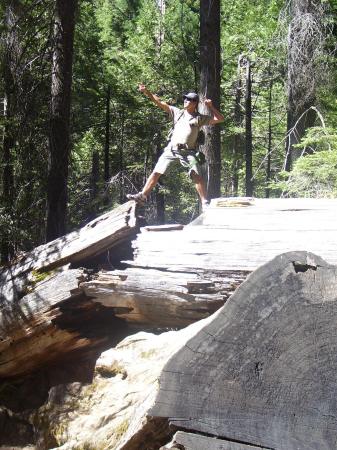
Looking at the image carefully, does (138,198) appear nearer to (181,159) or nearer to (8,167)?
(181,159)

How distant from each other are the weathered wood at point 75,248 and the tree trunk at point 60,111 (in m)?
3.81

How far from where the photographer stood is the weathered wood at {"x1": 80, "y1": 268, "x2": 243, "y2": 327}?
141 inches

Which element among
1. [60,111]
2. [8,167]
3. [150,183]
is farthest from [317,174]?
[8,167]

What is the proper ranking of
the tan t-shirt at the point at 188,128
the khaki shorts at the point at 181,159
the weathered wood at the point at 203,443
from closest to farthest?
the weathered wood at the point at 203,443 → the khaki shorts at the point at 181,159 → the tan t-shirt at the point at 188,128

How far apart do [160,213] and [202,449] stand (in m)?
15.3

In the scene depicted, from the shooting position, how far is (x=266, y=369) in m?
2.15

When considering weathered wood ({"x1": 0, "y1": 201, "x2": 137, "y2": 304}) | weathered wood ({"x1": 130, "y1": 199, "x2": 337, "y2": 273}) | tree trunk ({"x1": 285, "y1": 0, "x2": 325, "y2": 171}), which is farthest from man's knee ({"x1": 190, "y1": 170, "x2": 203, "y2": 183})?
tree trunk ({"x1": 285, "y1": 0, "x2": 325, "y2": 171})

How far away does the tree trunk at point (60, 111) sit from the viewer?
8477 mm

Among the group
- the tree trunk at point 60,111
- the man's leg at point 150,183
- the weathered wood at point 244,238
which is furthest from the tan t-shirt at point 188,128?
the tree trunk at point 60,111

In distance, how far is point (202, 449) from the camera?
201 cm

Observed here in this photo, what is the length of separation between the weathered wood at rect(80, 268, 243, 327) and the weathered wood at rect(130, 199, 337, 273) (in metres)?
0.10

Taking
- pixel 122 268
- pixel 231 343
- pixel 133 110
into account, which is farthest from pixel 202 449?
pixel 133 110

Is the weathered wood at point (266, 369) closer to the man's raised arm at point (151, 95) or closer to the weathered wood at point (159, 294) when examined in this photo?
the weathered wood at point (159, 294)

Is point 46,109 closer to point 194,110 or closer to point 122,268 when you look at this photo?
point 194,110
